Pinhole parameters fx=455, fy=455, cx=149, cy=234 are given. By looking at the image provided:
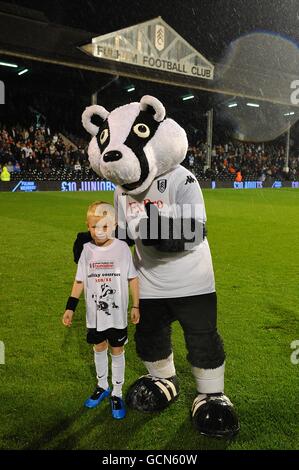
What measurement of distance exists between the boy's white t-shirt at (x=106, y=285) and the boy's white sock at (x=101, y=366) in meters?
0.23

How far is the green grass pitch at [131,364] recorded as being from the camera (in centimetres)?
229

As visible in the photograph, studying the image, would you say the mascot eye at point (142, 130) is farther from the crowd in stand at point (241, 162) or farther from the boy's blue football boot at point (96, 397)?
the crowd in stand at point (241, 162)

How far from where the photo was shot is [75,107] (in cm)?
2742

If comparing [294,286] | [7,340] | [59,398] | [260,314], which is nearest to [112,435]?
[59,398]

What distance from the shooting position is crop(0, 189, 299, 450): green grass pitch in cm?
229

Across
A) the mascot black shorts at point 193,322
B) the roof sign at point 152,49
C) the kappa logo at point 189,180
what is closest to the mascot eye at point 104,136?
the kappa logo at point 189,180

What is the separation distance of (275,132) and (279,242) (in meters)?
29.4

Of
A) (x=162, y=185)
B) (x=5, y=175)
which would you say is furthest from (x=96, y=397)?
(x=5, y=175)

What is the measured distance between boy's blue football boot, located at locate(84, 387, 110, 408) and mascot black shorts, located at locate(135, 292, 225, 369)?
42cm

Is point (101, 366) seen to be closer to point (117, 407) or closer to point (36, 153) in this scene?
point (117, 407)

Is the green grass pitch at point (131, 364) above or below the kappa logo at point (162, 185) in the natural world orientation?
below

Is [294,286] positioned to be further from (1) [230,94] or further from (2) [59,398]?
(1) [230,94]

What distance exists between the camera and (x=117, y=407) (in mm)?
2471

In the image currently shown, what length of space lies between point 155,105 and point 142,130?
15cm
